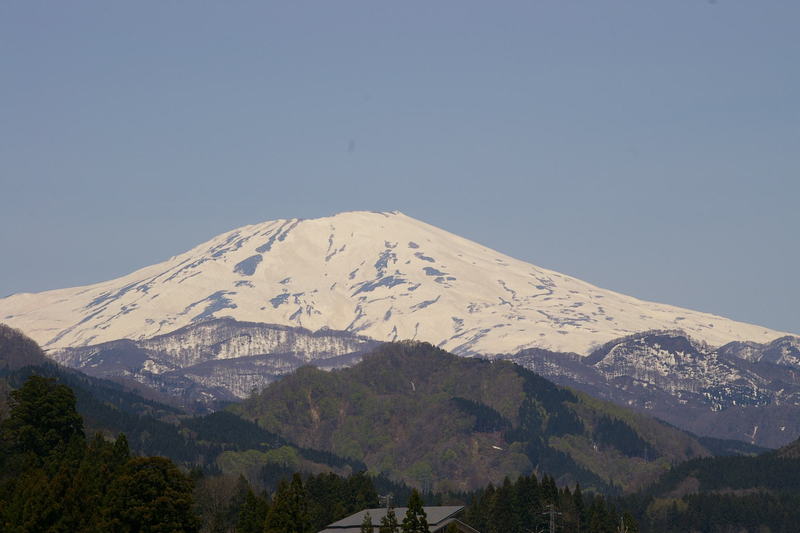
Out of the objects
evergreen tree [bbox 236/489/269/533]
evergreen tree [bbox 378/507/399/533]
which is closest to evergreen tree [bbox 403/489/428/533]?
evergreen tree [bbox 378/507/399/533]

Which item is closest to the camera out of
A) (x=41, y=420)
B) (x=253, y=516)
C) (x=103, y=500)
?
(x=103, y=500)

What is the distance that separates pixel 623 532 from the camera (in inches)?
7844

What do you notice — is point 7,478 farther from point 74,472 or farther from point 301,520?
point 301,520

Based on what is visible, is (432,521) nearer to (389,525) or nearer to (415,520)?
(389,525)

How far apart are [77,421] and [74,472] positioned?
22768 millimetres

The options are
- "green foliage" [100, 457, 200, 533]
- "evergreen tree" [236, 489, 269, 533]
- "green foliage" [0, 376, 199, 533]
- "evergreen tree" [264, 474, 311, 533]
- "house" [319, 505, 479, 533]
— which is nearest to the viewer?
"green foliage" [0, 376, 199, 533]

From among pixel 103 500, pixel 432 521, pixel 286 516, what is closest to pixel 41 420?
pixel 103 500

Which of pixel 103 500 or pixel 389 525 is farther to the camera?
pixel 389 525

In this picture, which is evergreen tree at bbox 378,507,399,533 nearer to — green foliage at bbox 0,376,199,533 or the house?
the house

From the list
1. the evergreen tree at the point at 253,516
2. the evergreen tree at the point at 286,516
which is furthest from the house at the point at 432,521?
the evergreen tree at the point at 286,516

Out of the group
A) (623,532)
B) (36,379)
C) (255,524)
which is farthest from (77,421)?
(623,532)

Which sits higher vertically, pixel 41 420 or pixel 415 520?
pixel 41 420

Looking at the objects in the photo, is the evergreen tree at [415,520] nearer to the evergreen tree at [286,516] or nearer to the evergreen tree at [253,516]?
the evergreen tree at [286,516]

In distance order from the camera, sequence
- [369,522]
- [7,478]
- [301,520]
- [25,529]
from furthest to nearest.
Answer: [7,478] < [369,522] < [301,520] < [25,529]
